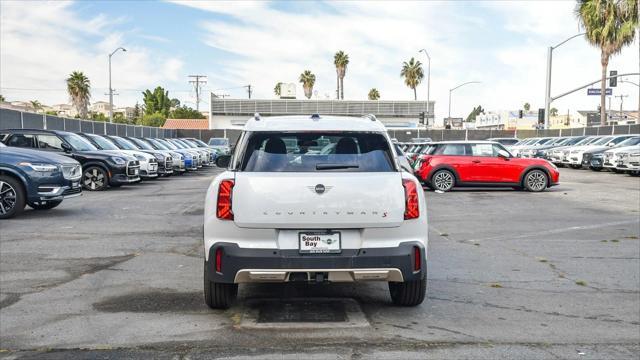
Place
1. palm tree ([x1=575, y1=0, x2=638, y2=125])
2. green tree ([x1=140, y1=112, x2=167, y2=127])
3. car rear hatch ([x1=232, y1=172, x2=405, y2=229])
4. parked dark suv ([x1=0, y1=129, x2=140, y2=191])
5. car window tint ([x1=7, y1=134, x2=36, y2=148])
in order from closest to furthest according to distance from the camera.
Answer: car rear hatch ([x1=232, y1=172, x2=405, y2=229]) < car window tint ([x1=7, y1=134, x2=36, y2=148]) < parked dark suv ([x1=0, y1=129, x2=140, y2=191]) < palm tree ([x1=575, y1=0, x2=638, y2=125]) < green tree ([x1=140, y1=112, x2=167, y2=127])

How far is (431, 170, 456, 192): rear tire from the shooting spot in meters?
18.4

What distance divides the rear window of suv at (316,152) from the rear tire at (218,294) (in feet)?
3.55

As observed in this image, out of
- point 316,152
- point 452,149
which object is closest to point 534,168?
point 452,149

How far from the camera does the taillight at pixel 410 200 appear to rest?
5.08 m

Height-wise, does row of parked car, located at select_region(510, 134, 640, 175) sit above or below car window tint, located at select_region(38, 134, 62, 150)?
below

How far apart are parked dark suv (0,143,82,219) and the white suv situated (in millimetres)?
7508

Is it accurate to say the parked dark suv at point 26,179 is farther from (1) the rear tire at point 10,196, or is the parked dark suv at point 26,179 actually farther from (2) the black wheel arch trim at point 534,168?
(2) the black wheel arch trim at point 534,168

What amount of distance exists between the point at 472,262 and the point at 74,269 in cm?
488

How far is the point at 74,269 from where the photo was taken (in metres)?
7.30

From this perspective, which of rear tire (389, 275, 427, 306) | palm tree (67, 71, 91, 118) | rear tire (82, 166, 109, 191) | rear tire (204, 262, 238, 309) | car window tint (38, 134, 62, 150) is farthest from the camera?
palm tree (67, 71, 91, 118)

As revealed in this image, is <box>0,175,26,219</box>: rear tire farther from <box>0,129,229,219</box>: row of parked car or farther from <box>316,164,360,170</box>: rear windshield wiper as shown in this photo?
<box>316,164,360,170</box>: rear windshield wiper

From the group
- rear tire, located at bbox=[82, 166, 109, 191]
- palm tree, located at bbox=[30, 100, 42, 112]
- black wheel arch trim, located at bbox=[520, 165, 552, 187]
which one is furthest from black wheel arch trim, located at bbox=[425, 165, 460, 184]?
palm tree, located at bbox=[30, 100, 42, 112]

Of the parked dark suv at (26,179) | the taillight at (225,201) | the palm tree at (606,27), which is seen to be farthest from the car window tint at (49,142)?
the palm tree at (606,27)

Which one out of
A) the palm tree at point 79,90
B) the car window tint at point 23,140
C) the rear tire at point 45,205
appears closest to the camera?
the rear tire at point 45,205
